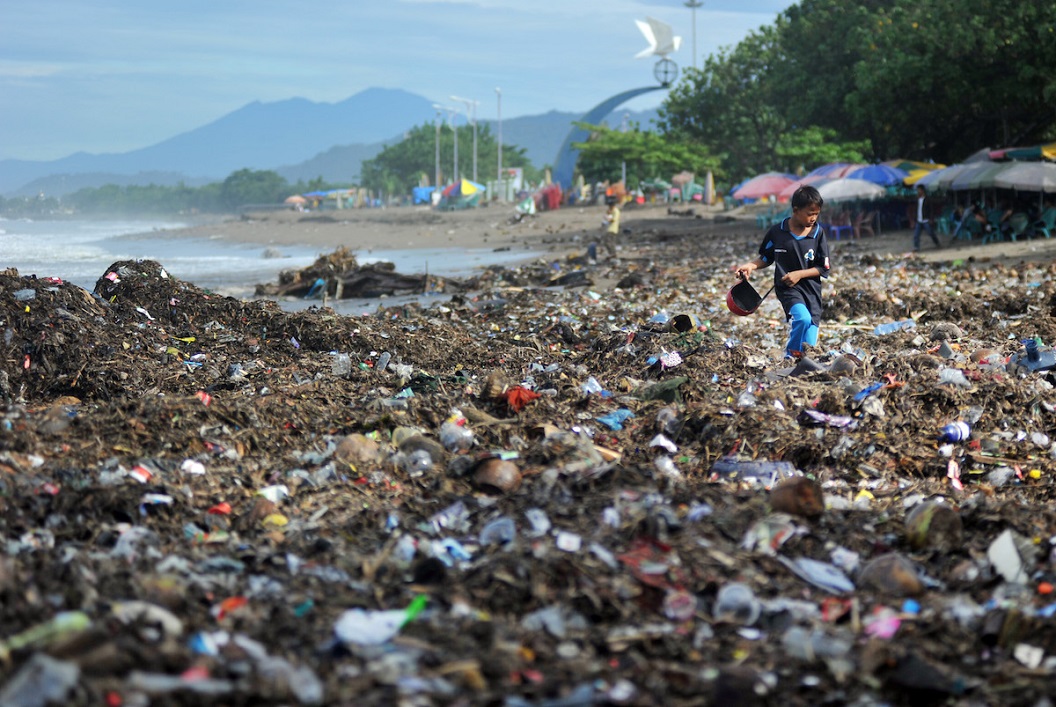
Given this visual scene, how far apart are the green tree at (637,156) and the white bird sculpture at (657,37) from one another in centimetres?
2901

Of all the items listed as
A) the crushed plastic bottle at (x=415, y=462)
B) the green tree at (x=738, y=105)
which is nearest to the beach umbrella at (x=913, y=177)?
the green tree at (x=738, y=105)

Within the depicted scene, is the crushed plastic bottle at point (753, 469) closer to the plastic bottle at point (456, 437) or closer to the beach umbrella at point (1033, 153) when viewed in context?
the plastic bottle at point (456, 437)

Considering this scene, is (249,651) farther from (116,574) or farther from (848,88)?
(848,88)

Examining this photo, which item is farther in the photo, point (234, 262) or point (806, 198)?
point (234, 262)

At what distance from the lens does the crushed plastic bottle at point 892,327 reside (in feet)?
30.8

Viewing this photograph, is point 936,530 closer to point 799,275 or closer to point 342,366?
point 799,275

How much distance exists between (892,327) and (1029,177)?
33.1 feet

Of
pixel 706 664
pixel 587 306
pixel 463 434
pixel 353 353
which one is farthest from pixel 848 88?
pixel 706 664

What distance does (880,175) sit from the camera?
24375 mm

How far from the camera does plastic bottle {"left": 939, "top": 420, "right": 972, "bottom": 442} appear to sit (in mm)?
5590

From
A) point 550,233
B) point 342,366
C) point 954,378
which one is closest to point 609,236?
point 550,233

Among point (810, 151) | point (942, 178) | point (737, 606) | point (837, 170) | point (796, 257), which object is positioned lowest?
point (737, 606)

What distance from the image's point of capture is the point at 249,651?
9.75ft

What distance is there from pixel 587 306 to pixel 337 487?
7.45 meters
